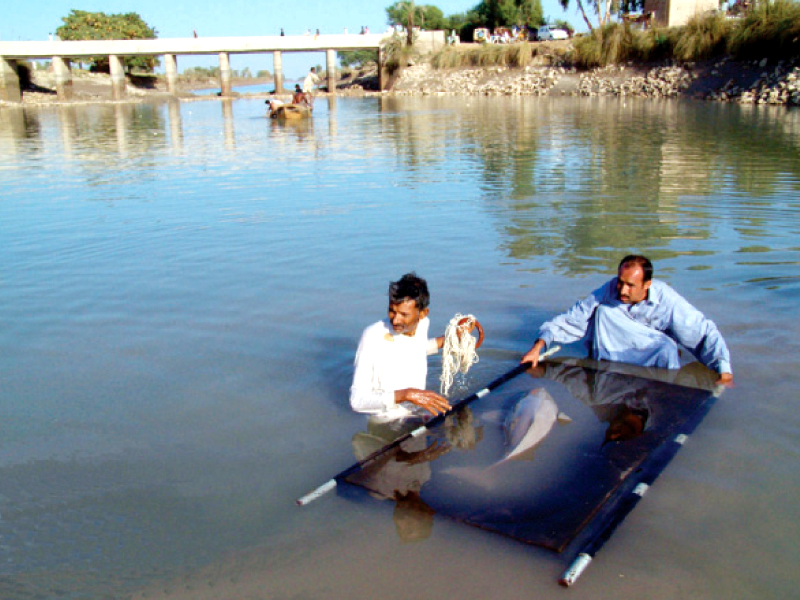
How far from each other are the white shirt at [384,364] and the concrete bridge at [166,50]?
52.5 m

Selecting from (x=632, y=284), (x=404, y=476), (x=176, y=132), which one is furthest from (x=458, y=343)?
(x=176, y=132)

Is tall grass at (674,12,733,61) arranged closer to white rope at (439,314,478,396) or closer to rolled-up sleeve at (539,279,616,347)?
rolled-up sleeve at (539,279,616,347)

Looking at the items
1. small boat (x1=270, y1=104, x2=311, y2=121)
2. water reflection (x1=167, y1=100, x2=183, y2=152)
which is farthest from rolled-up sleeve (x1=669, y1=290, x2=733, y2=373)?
small boat (x1=270, y1=104, x2=311, y2=121)

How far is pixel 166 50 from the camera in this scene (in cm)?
5256

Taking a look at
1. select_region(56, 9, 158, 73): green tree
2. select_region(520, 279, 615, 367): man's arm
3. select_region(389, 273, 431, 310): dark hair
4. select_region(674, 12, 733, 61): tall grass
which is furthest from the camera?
select_region(56, 9, 158, 73): green tree

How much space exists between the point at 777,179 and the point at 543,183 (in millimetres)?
4043

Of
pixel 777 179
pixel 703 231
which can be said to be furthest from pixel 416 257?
pixel 777 179

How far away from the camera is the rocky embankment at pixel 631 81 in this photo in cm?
2817

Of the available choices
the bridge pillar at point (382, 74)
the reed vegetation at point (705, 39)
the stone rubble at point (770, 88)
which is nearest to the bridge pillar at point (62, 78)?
the bridge pillar at point (382, 74)

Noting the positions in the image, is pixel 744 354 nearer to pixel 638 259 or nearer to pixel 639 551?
pixel 638 259

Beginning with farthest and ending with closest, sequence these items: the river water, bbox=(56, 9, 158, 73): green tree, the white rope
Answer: bbox=(56, 9, 158, 73): green tree, the white rope, the river water

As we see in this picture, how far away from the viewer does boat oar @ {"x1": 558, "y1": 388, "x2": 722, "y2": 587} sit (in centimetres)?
286

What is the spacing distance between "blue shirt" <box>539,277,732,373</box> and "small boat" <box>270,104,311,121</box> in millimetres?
24798

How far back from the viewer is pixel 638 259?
455cm
